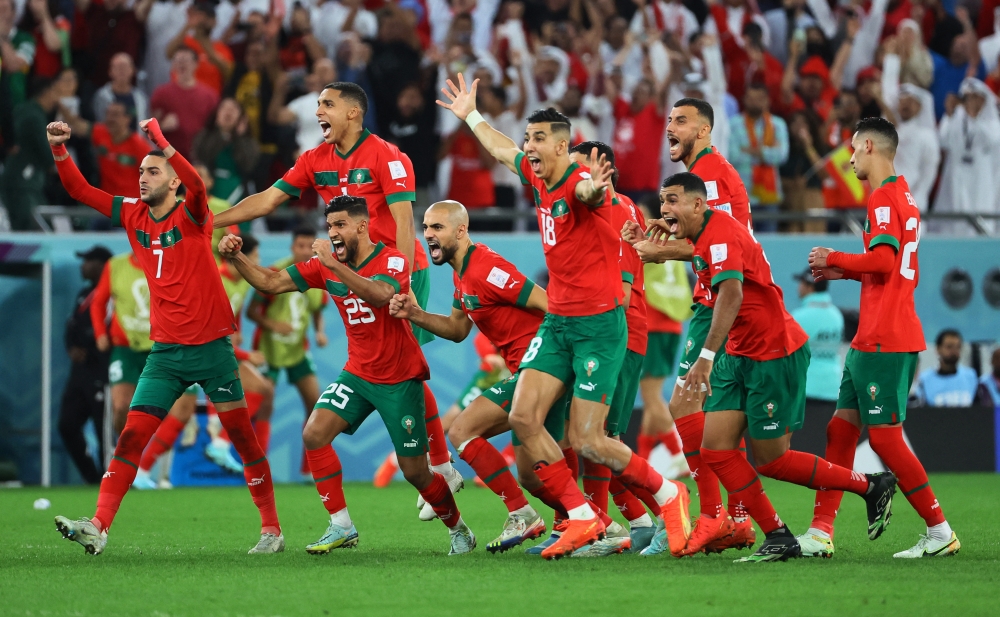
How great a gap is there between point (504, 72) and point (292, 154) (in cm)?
352

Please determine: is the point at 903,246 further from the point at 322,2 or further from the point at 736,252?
the point at 322,2

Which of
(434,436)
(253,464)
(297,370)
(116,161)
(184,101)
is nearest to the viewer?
(253,464)

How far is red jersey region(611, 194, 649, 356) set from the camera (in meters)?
8.37

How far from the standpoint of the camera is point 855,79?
19.6m

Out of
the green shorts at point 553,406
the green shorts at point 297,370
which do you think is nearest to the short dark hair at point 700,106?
the green shorts at point 553,406

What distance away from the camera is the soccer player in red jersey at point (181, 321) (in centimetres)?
834

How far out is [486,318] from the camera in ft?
27.3

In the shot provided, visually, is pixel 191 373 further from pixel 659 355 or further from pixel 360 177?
pixel 659 355

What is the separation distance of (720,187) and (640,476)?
1973mm

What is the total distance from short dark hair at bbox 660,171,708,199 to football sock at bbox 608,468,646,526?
75.7 inches

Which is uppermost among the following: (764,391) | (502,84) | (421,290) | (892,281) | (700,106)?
(502,84)

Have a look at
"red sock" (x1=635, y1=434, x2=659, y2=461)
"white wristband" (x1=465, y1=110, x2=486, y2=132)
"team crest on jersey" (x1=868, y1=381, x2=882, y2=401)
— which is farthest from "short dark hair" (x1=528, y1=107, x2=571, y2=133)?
"red sock" (x1=635, y1=434, x2=659, y2=461)

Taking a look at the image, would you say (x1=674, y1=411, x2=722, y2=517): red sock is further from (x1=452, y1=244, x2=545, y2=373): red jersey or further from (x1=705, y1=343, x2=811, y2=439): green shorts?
(x1=452, y1=244, x2=545, y2=373): red jersey

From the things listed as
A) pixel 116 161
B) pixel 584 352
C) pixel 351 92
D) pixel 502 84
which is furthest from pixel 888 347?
pixel 502 84
